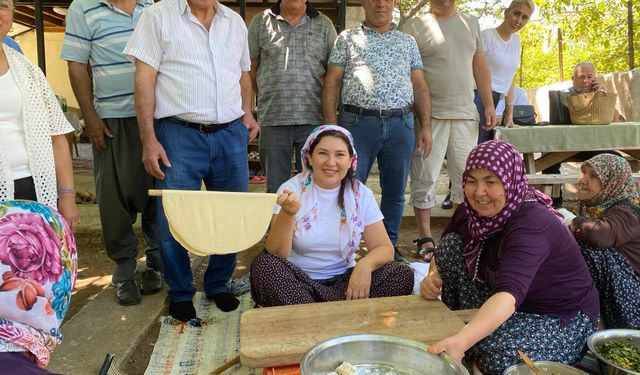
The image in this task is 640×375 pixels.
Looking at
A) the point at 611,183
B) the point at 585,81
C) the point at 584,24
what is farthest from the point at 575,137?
the point at 584,24

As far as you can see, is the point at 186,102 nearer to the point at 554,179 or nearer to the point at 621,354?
the point at 621,354

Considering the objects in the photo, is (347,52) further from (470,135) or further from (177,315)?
(177,315)

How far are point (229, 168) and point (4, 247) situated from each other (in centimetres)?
183

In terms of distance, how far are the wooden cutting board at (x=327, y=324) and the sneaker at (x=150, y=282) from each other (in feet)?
4.99

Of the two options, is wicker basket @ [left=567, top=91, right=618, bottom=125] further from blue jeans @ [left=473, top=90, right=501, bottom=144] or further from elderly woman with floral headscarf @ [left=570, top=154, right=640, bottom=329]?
elderly woman with floral headscarf @ [left=570, top=154, right=640, bottom=329]

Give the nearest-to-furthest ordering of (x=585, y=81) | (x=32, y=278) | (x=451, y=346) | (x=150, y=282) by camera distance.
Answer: (x=32, y=278) → (x=451, y=346) → (x=150, y=282) → (x=585, y=81)

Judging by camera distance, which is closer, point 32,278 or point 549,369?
point 32,278

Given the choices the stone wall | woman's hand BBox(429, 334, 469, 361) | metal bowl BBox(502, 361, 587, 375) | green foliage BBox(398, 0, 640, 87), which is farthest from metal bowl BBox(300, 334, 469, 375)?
the stone wall

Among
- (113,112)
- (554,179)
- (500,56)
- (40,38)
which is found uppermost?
(40,38)

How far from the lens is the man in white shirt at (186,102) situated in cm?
260

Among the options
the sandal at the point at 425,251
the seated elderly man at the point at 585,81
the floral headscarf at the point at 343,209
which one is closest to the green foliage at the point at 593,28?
the seated elderly man at the point at 585,81

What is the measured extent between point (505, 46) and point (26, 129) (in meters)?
4.04

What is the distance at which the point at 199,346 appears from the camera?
2.69m

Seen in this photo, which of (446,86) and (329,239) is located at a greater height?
(446,86)
